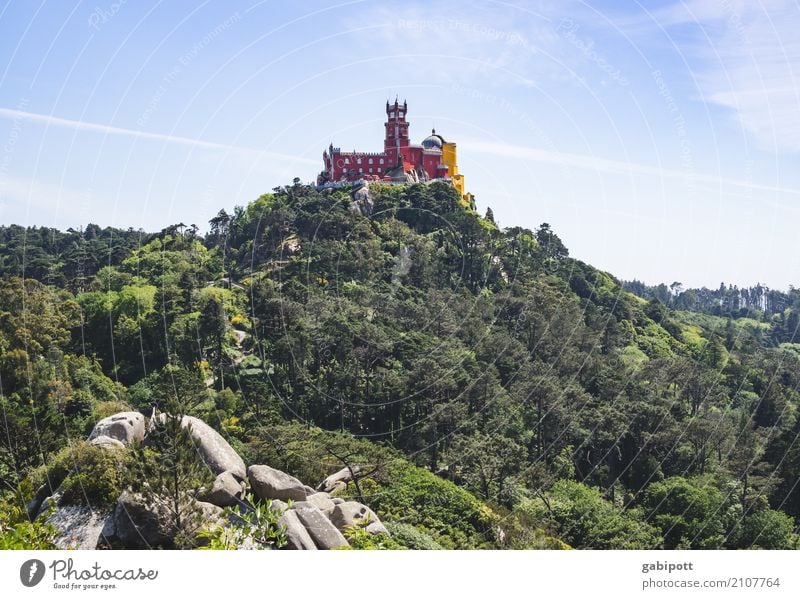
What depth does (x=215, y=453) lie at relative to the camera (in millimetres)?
20156

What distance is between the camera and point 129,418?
69.1 feet

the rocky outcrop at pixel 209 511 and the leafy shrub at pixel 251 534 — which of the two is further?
the rocky outcrop at pixel 209 511

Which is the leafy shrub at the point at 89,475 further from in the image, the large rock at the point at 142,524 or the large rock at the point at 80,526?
the large rock at the point at 142,524

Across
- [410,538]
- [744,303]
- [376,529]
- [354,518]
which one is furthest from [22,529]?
[744,303]

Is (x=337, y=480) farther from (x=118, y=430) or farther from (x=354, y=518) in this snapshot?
(x=118, y=430)

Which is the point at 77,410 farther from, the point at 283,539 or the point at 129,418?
the point at 283,539

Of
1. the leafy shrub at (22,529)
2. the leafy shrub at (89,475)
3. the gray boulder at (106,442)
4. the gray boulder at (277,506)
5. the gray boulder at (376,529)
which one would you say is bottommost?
the gray boulder at (376,529)

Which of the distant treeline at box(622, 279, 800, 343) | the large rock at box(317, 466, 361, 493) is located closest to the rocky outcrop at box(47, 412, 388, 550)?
the large rock at box(317, 466, 361, 493)

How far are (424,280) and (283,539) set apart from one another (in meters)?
35.7

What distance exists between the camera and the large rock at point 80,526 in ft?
55.2

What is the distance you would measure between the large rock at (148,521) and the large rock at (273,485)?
2.78 meters

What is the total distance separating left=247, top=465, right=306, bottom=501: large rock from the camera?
1952 cm

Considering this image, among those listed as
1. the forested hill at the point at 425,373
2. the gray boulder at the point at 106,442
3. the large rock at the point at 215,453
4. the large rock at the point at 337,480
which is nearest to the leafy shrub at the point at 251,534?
the large rock at the point at 215,453

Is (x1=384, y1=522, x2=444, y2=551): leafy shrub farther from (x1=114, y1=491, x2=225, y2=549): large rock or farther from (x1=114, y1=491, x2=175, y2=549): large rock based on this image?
(x1=114, y1=491, x2=175, y2=549): large rock
